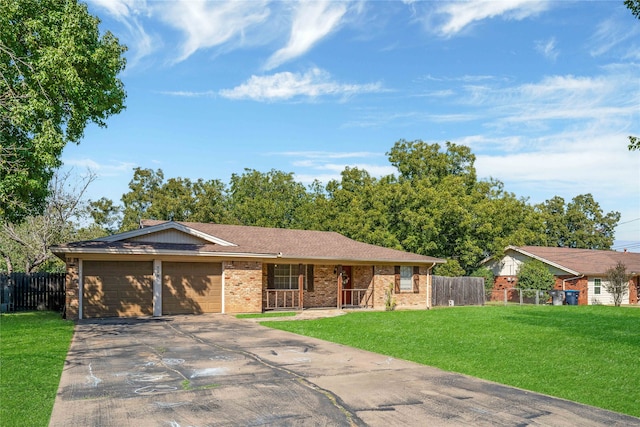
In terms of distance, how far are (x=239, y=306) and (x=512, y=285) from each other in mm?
25342

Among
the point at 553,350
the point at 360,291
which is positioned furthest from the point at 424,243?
the point at 553,350

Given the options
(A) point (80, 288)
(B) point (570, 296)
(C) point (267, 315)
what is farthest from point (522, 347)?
(B) point (570, 296)

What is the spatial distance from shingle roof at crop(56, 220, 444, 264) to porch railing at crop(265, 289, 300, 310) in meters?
1.90

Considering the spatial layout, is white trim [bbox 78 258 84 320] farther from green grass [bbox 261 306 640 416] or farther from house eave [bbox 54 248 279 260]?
green grass [bbox 261 306 640 416]

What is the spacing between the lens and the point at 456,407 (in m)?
7.34

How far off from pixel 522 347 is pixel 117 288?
1443 cm

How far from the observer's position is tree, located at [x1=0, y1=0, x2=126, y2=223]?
1591 cm

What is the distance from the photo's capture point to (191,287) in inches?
856

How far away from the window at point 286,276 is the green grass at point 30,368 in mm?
9581

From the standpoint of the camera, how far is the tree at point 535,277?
36.3 meters

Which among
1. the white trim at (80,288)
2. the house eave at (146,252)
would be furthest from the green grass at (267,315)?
the white trim at (80,288)

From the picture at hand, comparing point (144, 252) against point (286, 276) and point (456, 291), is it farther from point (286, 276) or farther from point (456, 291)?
point (456, 291)

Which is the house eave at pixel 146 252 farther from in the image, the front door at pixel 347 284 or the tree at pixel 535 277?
the tree at pixel 535 277

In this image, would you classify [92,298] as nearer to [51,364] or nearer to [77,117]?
[77,117]
